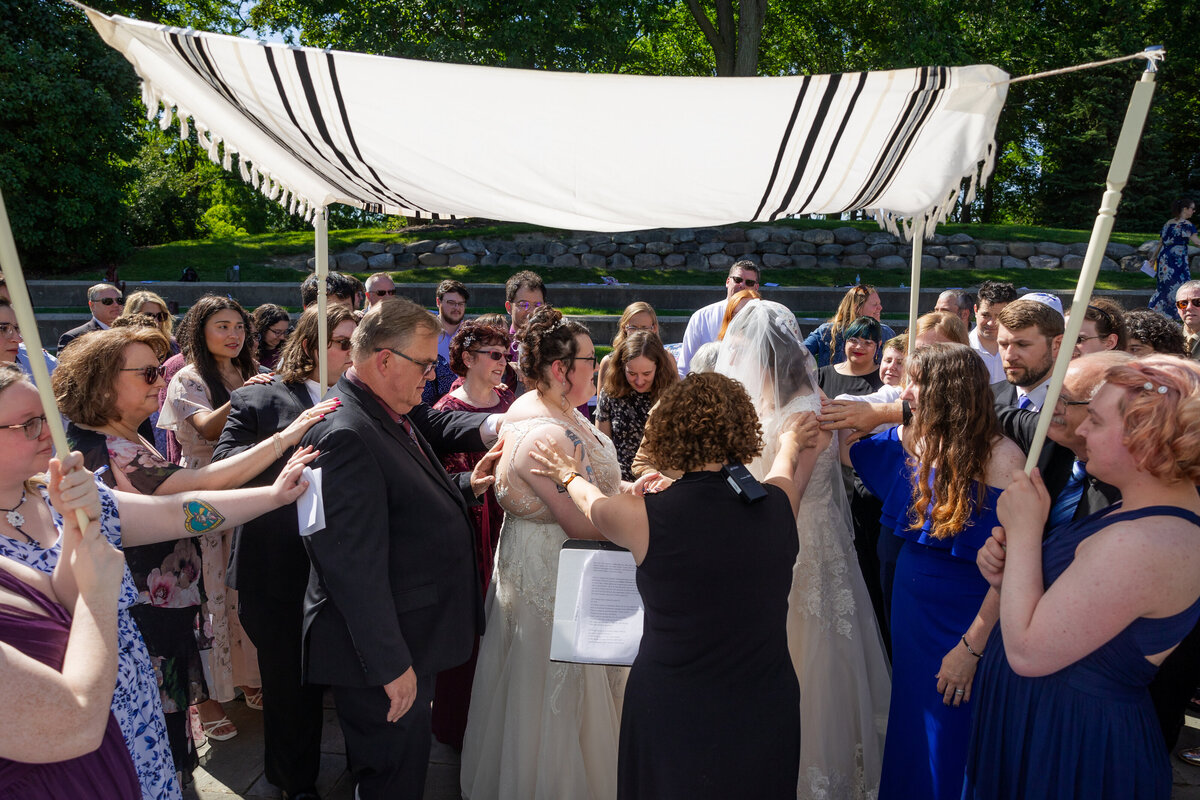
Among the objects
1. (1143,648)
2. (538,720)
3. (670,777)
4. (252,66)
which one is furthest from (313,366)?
(1143,648)

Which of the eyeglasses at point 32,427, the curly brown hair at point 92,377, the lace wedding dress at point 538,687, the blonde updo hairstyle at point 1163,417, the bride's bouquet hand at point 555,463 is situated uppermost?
the blonde updo hairstyle at point 1163,417

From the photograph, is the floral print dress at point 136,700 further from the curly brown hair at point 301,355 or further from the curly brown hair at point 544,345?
the curly brown hair at point 544,345

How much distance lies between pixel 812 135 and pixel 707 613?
1.60m

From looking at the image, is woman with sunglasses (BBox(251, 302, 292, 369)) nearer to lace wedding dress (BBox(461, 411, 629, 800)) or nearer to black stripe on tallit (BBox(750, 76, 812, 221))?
lace wedding dress (BBox(461, 411, 629, 800))

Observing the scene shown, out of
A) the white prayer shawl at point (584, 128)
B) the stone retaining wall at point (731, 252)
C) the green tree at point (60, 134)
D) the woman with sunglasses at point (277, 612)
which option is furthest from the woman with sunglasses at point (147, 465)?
the green tree at point (60, 134)

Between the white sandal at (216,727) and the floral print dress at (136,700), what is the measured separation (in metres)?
1.82

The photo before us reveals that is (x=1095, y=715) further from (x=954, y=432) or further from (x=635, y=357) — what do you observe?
(x=635, y=357)

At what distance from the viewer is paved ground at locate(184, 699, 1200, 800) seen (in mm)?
3576

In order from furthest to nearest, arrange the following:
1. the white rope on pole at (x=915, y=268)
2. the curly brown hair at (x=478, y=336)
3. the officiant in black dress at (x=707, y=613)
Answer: the curly brown hair at (x=478, y=336) < the white rope on pole at (x=915, y=268) < the officiant in black dress at (x=707, y=613)

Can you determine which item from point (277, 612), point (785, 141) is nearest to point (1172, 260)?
point (785, 141)

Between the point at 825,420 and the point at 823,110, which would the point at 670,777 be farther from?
the point at 823,110

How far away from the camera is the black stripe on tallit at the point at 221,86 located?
255 cm

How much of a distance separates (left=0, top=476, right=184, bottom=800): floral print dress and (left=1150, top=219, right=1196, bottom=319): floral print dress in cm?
1359

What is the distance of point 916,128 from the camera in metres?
2.71
